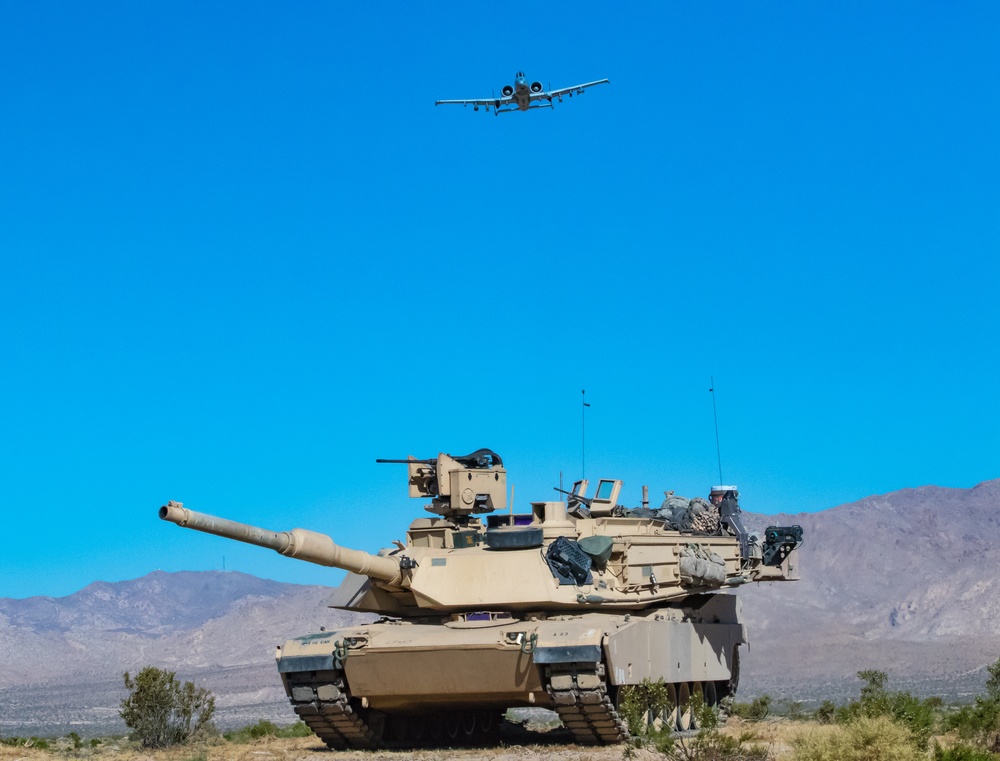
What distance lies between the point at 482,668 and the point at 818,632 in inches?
2136

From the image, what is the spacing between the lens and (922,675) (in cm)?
5256

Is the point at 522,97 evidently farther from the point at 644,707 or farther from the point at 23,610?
the point at 23,610

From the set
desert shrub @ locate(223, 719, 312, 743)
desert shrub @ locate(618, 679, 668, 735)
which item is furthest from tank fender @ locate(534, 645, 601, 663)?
desert shrub @ locate(223, 719, 312, 743)

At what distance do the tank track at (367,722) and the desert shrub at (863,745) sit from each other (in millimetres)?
6483

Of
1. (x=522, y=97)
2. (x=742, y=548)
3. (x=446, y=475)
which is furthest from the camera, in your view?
(x=522, y=97)

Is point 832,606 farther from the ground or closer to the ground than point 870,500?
closer to the ground

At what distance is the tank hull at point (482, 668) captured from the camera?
17.6m

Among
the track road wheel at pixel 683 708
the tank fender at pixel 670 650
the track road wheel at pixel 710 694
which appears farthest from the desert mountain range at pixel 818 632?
the track road wheel at pixel 683 708

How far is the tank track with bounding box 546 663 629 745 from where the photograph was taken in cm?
1742

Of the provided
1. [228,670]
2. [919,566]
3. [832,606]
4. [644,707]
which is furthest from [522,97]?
[919,566]

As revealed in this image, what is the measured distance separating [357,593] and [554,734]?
3.60 meters

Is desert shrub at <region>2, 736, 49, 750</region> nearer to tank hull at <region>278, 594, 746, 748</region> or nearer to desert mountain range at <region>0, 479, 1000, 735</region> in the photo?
tank hull at <region>278, 594, 746, 748</region>

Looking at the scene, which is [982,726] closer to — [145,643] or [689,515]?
[689,515]

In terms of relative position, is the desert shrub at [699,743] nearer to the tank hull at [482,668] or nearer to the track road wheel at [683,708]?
the tank hull at [482,668]
